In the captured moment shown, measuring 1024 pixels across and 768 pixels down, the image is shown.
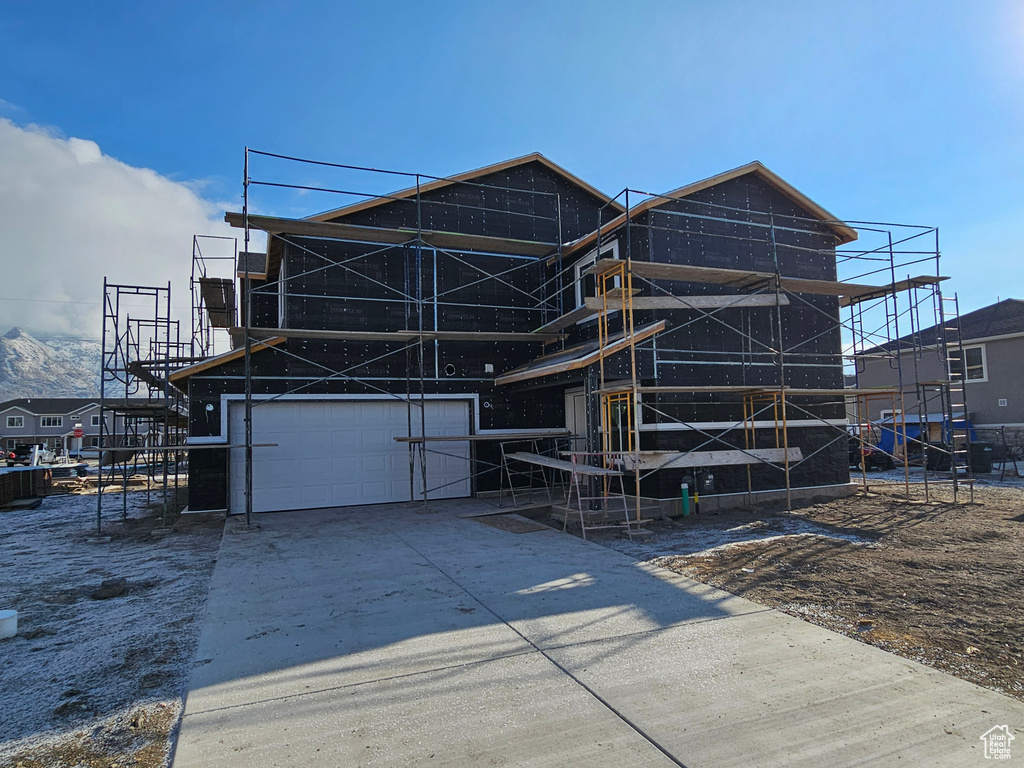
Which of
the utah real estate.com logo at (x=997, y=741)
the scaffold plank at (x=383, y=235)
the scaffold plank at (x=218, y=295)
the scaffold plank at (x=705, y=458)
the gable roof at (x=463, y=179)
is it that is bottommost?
the utah real estate.com logo at (x=997, y=741)

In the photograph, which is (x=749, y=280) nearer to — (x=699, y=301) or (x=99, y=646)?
(x=699, y=301)

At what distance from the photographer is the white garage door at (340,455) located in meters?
12.6

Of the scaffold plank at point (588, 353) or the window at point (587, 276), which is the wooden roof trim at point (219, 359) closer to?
the scaffold plank at point (588, 353)

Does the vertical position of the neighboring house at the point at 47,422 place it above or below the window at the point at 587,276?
below

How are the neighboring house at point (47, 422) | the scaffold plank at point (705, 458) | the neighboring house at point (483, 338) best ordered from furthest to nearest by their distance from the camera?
the neighboring house at point (47, 422)
the neighboring house at point (483, 338)
the scaffold plank at point (705, 458)

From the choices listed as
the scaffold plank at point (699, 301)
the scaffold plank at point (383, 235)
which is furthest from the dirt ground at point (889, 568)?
the scaffold plank at point (383, 235)

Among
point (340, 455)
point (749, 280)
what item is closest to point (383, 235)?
point (340, 455)

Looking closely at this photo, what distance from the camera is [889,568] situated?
6859mm

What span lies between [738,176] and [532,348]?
5.95m

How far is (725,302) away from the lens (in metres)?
11.0

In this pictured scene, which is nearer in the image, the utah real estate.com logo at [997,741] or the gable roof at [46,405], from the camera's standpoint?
the utah real estate.com logo at [997,741]

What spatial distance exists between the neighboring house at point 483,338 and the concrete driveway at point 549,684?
5.54 m

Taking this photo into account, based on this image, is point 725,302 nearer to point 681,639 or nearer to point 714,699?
point 681,639

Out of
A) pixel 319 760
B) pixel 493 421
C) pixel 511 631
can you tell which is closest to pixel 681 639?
pixel 511 631
